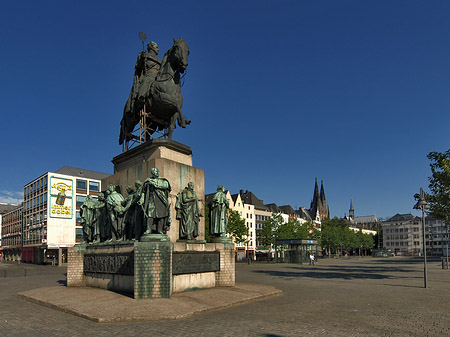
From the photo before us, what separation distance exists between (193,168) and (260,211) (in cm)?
9027

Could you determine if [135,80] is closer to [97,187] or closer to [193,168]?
[193,168]

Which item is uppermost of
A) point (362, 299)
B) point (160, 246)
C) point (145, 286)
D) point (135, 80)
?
point (135, 80)

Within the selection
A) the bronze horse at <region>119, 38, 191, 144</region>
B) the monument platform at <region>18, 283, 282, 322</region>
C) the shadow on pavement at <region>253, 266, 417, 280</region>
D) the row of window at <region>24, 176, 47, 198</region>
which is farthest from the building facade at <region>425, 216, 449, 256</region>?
the monument platform at <region>18, 283, 282, 322</region>

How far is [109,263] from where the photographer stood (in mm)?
13844

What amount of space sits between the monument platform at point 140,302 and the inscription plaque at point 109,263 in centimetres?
81

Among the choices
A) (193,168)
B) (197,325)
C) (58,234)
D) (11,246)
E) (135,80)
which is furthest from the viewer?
(11,246)

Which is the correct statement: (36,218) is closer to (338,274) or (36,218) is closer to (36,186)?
(36,186)

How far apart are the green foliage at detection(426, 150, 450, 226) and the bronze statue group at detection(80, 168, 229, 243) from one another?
17.5 metres

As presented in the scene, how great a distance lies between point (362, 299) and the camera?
1320 centimetres

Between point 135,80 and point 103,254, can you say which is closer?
point 103,254

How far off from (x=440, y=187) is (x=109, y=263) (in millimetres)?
23303

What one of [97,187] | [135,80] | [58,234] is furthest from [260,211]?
[135,80]

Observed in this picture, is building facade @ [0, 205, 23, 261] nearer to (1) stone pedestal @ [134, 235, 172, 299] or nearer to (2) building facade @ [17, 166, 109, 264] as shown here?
(2) building facade @ [17, 166, 109, 264]

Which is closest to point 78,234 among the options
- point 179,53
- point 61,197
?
point 61,197
